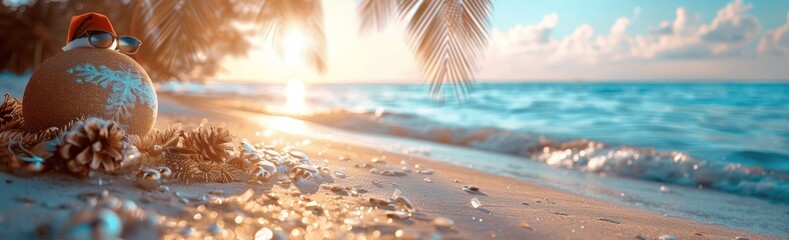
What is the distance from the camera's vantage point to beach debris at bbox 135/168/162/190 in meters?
2.13

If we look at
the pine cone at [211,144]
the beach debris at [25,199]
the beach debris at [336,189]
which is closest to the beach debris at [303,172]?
the beach debris at [336,189]

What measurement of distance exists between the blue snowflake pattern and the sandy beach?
509 millimetres

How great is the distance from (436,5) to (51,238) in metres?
2.41

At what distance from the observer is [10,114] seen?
278 cm

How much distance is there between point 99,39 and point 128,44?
156 millimetres

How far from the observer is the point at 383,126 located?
9.55 metres

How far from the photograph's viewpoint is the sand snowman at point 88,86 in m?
2.46

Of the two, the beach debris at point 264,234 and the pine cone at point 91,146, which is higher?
the pine cone at point 91,146

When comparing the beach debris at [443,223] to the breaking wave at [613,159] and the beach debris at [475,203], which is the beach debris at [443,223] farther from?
the breaking wave at [613,159]

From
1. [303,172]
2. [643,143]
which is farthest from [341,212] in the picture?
[643,143]

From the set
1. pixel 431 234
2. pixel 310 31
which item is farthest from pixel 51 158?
pixel 310 31

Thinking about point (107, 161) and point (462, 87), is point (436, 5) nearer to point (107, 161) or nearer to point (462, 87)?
point (462, 87)

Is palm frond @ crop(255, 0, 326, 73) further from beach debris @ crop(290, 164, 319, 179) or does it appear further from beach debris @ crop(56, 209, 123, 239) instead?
beach debris @ crop(56, 209, 123, 239)

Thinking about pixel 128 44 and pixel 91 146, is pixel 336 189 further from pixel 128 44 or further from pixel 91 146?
pixel 128 44
